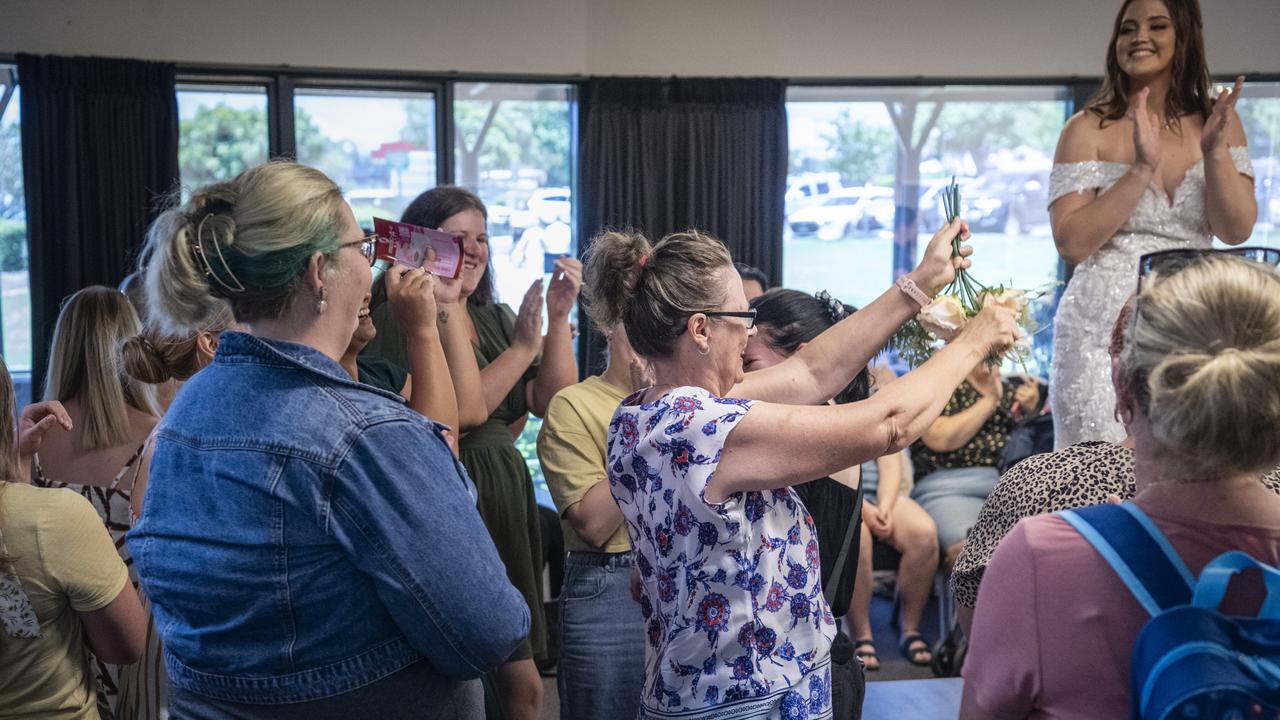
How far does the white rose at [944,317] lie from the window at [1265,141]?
523cm

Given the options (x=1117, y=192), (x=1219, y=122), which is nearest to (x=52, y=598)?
(x=1117, y=192)

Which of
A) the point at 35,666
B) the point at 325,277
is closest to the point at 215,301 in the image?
the point at 325,277

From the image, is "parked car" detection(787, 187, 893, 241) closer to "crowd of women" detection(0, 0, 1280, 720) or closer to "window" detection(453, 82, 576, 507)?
"window" detection(453, 82, 576, 507)

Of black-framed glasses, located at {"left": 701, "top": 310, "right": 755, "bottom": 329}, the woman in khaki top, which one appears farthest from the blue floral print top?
the woman in khaki top

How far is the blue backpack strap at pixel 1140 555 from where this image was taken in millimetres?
1086

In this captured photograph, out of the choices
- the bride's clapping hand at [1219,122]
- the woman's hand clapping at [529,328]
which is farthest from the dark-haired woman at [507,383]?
the bride's clapping hand at [1219,122]

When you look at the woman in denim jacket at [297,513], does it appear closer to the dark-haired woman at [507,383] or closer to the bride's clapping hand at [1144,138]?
the dark-haired woman at [507,383]

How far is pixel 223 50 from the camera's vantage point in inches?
219

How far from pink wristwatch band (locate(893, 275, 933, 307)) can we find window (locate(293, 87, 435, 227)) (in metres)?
4.41

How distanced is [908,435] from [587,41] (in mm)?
4803

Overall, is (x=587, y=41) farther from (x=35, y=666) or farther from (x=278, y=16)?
(x=35, y=666)

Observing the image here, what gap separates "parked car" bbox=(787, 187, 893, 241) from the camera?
6461 millimetres

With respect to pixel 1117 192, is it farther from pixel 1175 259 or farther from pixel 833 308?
pixel 1175 259

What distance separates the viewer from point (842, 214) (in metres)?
6.46
